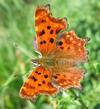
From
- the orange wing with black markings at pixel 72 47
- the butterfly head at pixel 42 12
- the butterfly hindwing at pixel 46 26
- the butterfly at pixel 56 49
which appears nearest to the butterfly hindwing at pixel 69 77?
the butterfly at pixel 56 49

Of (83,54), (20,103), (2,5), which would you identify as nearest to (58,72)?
(83,54)

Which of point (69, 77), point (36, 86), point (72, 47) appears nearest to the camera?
point (36, 86)

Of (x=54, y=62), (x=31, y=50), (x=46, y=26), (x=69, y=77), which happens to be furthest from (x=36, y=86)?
(x=31, y=50)

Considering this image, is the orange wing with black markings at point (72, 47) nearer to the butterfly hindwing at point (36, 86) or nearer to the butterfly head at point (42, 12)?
the butterfly head at point (42, 12)

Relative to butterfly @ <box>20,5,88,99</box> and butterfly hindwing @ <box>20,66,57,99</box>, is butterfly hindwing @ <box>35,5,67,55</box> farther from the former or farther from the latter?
butterfly hindwing @ <box>20,66,57,99</box>

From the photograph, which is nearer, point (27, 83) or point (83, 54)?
point (27, 83)

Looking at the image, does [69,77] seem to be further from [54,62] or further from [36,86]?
[54,62]

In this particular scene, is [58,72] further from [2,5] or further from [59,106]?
[2,5]
